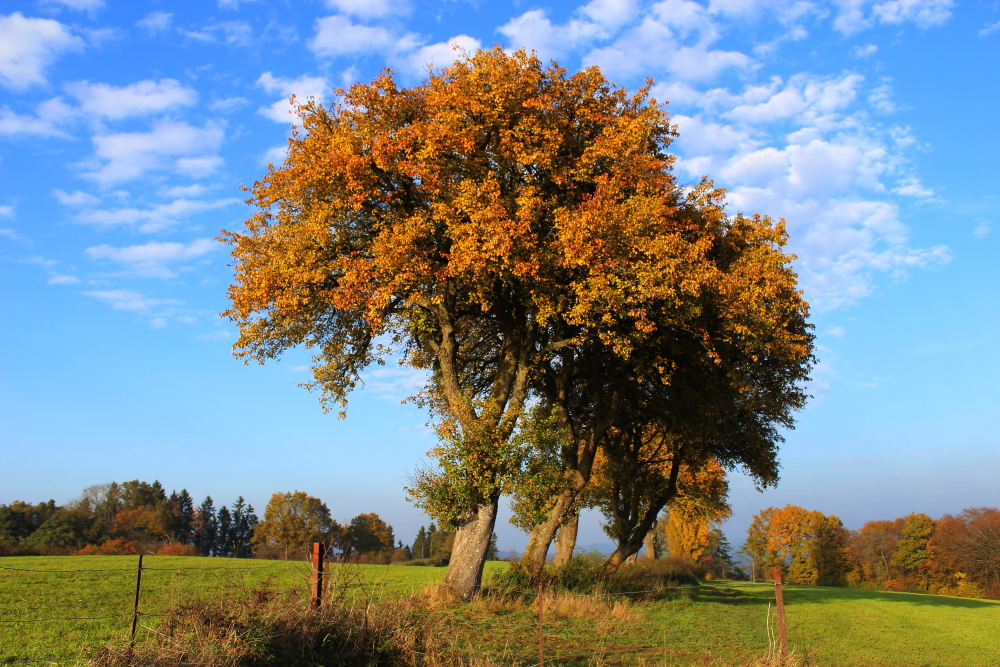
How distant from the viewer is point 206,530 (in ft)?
286

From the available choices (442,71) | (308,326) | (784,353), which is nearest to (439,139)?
(442,71)

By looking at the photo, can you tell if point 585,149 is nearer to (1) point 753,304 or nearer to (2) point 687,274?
(2) point 687,274

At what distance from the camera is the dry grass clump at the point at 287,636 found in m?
6.72

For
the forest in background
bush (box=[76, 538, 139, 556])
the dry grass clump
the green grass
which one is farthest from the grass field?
the forest in background

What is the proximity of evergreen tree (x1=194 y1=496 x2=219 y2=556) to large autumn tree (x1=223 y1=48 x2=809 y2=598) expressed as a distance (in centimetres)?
8030

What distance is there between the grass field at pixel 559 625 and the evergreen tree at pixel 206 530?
236ft

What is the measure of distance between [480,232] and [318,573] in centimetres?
784

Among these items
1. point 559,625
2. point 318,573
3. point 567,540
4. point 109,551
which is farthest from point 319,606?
point 109,551

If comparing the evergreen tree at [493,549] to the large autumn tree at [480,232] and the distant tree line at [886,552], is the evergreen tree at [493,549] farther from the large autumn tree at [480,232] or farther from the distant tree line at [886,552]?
the distant tree line at [886,552]

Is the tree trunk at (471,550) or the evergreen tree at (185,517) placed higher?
the tree trunk at (471,550)

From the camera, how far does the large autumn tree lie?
14.1 meters

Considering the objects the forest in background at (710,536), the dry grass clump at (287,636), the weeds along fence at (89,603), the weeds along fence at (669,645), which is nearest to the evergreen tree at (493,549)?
the weeds along fence at (669,645)

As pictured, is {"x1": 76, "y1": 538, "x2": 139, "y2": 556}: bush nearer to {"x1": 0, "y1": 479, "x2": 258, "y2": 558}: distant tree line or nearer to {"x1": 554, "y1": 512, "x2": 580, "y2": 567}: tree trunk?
{"x1": 0, "y1": 479, "x2": 258, "y2": 558}: distant tree line

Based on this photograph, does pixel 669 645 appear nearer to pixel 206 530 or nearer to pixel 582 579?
pixel 582 579
